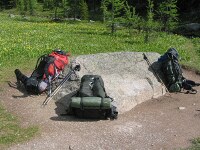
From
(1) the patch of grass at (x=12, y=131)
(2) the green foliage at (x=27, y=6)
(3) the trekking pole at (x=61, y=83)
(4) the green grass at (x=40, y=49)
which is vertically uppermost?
(3) the trekking pole at (x=61, y=83)

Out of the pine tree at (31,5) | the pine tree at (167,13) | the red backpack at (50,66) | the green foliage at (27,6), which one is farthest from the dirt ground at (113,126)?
the green foliage at (27,6)

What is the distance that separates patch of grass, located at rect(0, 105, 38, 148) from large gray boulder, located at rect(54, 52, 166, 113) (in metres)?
2.69

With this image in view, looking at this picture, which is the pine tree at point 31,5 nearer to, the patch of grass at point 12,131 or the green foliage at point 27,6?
the green foliage at point 27,6

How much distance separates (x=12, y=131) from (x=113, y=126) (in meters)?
3.24

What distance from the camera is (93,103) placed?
12.0m

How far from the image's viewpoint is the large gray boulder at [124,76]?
564 inches

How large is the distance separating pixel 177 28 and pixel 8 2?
70.6m

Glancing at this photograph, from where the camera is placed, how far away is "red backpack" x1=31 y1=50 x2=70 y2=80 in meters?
15.2

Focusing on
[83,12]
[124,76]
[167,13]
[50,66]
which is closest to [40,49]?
[50,66]

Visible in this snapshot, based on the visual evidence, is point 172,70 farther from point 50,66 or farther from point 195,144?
point 195,144

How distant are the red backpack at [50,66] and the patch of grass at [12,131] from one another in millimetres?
3120

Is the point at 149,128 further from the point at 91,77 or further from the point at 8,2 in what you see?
the point at 8,2

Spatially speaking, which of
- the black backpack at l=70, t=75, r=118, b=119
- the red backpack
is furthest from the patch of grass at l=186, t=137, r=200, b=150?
the red backpack

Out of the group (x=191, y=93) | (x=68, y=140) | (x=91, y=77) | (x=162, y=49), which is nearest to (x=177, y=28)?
(x=162, y=49)
